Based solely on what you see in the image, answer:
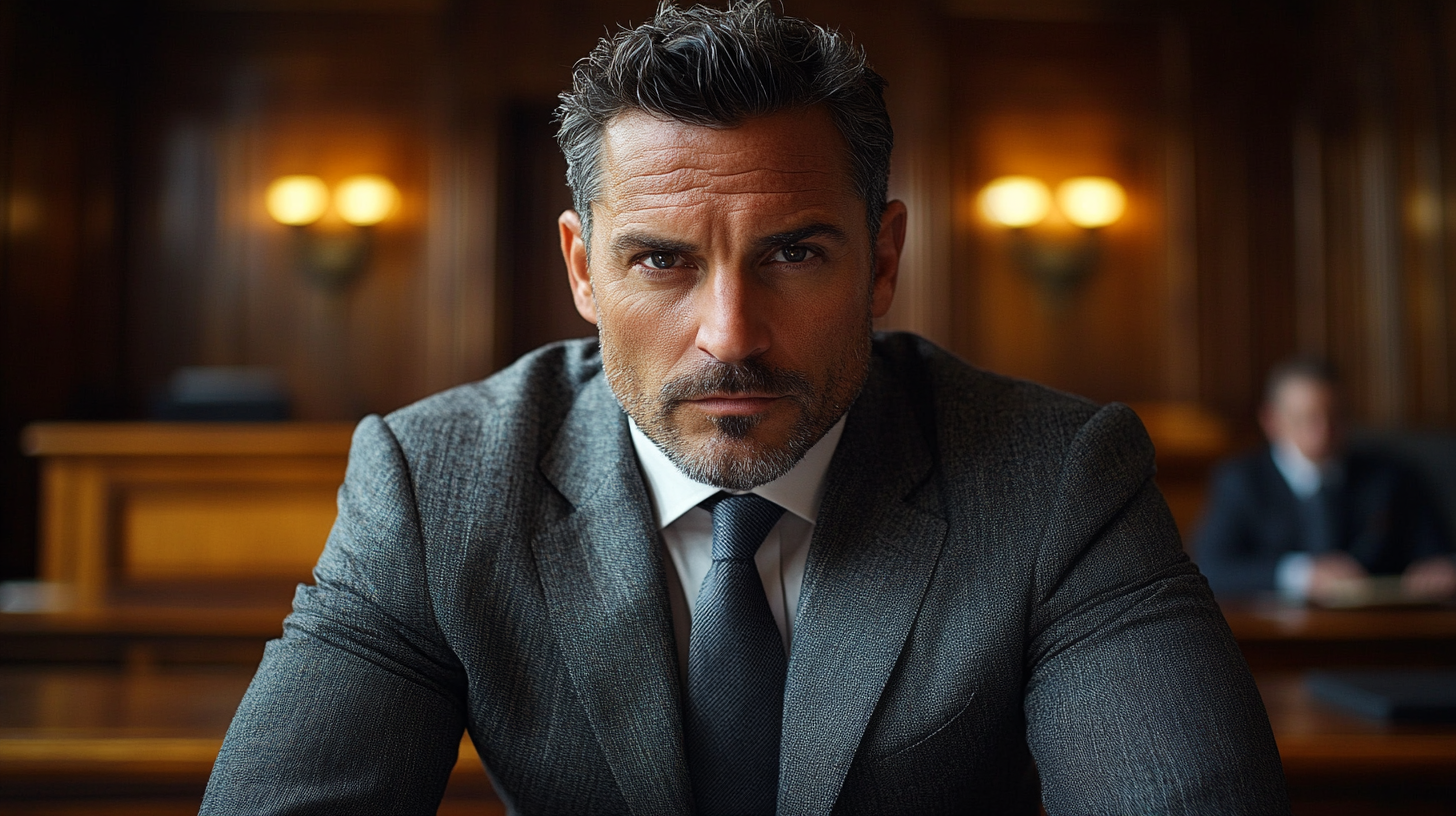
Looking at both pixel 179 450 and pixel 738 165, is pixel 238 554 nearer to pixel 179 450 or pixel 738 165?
pixel 179 450

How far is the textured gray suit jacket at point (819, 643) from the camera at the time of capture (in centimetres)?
98

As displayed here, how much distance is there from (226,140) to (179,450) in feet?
6.99

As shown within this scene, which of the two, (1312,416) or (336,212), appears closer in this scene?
(1312,416)

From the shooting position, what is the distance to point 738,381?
3.34 feet

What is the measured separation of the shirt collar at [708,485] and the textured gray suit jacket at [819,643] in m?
0.03

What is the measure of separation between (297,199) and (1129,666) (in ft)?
16.4

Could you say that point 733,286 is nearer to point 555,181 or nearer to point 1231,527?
point 1231,527

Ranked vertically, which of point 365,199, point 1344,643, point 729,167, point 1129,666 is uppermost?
point 365,199

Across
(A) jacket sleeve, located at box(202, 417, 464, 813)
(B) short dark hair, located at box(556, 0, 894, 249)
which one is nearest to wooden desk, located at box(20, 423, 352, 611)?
(A) jacket sleeve, located at box(202, 417, 464, 813)

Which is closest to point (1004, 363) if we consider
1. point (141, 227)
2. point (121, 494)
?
point (121, 494)

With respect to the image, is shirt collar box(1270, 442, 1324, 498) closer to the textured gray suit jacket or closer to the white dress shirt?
the textured gray suit jacket

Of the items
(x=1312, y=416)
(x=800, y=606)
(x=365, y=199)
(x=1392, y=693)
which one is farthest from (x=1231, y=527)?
(x=365, y=199)

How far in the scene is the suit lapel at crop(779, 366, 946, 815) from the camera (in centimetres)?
103

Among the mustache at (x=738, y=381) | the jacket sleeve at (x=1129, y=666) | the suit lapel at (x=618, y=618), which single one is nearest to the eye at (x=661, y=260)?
the mustache at (x=738, y=381)
